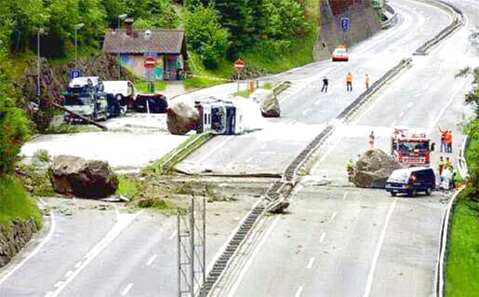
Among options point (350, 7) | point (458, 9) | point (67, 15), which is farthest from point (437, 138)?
point (458, 9)

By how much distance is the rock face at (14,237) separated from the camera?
201ft

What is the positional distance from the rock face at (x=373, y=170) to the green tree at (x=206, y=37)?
49.0m

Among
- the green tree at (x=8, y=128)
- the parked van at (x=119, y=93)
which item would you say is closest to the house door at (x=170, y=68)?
the parked van at (x=119, y=93)

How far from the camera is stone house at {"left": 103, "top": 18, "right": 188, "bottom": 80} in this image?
118938 millimetres

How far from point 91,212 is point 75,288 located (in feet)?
47.1

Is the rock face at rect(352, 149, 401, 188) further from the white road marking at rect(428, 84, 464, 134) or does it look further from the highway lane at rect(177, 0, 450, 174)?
the white road marking at rect(428, 84, 464, 134)

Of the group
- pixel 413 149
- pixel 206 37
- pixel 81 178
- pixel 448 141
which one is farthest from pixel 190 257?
pixel 206 37

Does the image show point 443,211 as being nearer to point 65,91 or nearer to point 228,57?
point 65,91

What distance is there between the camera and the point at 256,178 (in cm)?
8244

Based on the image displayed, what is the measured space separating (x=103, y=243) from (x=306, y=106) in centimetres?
5010

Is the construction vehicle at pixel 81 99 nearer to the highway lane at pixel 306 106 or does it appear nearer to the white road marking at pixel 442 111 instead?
the highway lane at pixel 306 106

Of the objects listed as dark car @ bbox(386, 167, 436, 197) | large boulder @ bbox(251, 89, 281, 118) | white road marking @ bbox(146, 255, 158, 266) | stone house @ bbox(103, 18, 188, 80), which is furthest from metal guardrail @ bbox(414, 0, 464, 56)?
white road marking @ bbox(146, 255, 158, 266)

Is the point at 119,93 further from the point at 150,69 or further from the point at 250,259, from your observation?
the point at 250,259

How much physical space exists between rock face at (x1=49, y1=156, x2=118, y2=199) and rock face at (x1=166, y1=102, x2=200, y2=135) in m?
20.6
